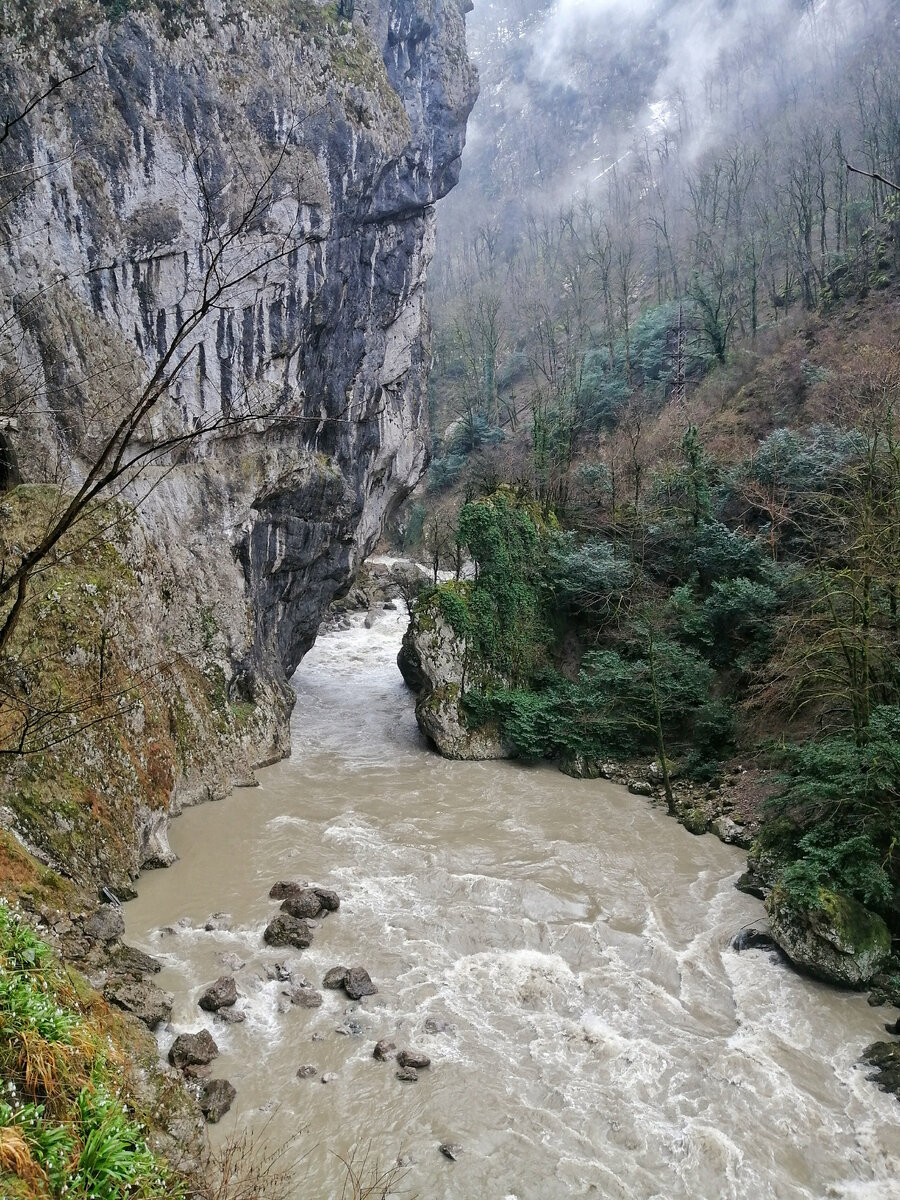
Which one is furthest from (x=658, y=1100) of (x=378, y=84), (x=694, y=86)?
(x=694, y=86)

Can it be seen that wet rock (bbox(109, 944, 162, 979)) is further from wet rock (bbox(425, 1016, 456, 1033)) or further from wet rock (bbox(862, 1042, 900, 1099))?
wet rock (bbox(862, 1042, 900, 1099))

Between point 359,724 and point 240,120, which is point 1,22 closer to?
point 240,120

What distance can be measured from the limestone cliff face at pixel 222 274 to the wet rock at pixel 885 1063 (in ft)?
35.7

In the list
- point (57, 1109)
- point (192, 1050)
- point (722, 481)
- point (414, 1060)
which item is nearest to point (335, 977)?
point (414, 1060)

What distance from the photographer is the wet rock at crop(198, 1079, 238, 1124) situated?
20.9ft

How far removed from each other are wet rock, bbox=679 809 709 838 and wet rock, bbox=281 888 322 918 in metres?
7.03

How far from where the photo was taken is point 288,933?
916cm

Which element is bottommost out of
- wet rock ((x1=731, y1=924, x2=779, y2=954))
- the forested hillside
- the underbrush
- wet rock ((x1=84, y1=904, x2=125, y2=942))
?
wet rock ((x1=731, y1=924, x2=779, y2=954))

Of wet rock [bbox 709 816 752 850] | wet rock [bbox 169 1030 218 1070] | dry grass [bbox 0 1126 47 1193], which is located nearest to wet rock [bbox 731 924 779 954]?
wet rock [bbox 709 816 752 850]

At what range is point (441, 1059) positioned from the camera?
7297 millimetres

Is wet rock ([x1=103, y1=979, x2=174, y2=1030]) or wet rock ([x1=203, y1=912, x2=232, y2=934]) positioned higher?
wet rock ([x1=103, y1=979, x2=174, y2=1030])

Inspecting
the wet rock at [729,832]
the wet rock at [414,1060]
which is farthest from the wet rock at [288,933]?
the wet rock at [729,832]

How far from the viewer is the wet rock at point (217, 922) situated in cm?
945

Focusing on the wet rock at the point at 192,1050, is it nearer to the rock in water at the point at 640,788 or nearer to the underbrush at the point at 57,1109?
the underbrush at the point at 57,1109
